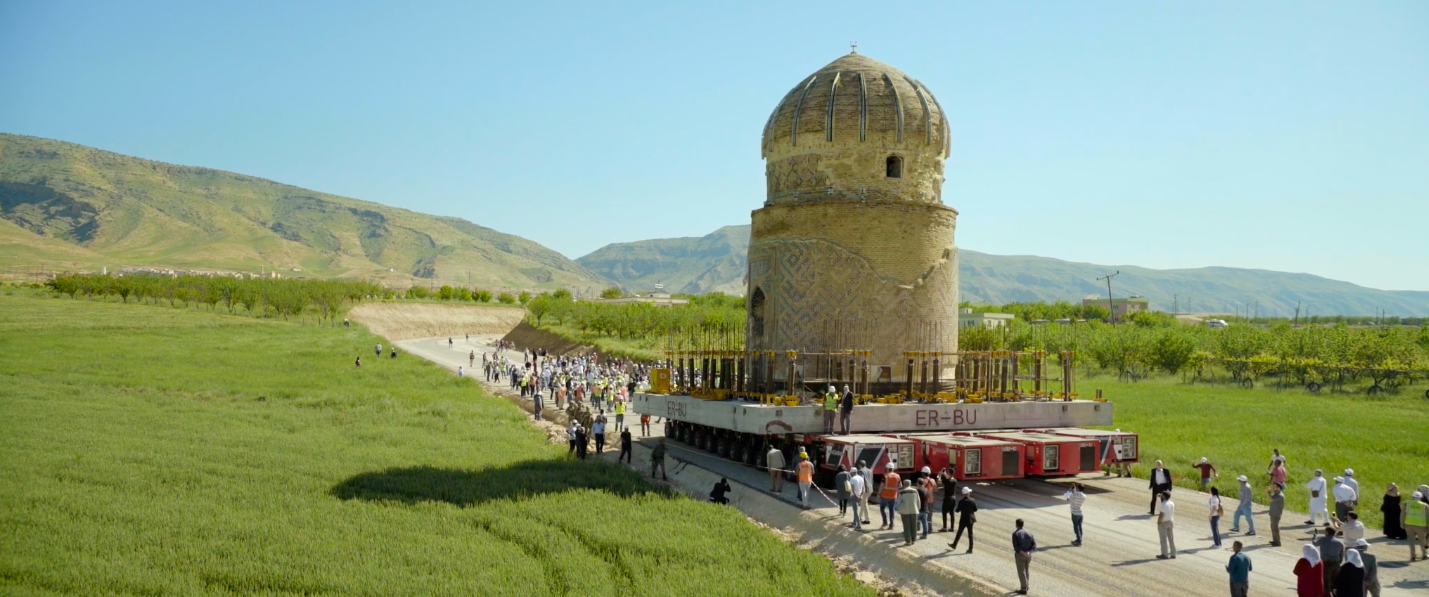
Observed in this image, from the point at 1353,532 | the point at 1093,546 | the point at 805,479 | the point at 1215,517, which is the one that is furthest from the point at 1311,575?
the point at 805,479

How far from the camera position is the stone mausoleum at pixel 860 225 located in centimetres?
2575

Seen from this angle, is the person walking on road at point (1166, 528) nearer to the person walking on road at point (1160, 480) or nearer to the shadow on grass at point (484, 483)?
the person walking on road at point (1160, 480)

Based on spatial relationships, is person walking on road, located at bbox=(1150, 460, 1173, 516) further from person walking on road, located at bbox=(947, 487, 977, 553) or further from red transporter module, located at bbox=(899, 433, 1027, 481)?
person walking on road, located at bbox=(947, 487, 977, 553)

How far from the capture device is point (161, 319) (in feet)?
288

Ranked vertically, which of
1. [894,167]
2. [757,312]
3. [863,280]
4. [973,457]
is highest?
[894,167]

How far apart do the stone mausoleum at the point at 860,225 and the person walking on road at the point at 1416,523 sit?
12127mm

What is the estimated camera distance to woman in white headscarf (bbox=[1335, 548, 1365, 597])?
38.7 feet

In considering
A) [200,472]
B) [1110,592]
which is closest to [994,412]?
[1110,592]

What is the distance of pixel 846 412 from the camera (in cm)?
2209

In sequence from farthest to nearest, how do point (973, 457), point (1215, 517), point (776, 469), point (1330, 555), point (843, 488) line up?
point (776, 469), point (973, 457), point (843, 488), point (1215, 517), point (1330, 555)

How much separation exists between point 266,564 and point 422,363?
5041cm

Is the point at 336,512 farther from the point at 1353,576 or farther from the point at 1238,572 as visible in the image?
the point at 1353,576

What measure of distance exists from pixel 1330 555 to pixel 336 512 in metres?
16.6

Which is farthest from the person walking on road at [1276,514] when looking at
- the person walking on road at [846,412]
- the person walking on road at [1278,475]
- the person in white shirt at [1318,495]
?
the person walking on road at [846,412]
